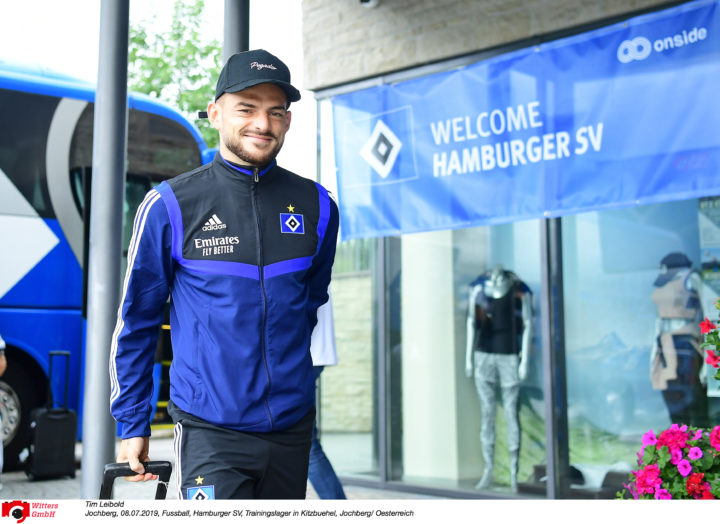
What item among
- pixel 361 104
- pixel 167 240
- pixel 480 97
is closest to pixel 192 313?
pixel 167 240

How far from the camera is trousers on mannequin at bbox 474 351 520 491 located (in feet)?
23.6

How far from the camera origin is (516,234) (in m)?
7.29

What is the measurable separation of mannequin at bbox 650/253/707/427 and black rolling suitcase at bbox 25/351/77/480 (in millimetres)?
5454

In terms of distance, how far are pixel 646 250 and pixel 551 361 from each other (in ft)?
3.69

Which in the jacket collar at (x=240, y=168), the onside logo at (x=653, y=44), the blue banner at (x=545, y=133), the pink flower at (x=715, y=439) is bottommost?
the pink flower at (x=715, y=439)

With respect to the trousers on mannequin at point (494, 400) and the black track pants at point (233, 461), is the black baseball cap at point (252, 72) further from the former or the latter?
the trousers on mannequin at point (494, 400)

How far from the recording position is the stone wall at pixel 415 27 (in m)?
6.57

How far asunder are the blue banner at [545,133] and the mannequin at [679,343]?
977 millimetres

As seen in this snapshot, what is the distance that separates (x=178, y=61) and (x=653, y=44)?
16.3 meters

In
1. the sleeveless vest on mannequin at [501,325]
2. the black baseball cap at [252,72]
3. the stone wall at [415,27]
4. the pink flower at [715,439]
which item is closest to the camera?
the black baseball cap at [252,72]

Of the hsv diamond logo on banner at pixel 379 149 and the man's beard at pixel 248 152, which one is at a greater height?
the hsv diamond logo on banner at pixel 379 149
